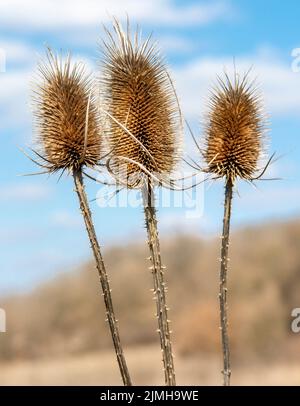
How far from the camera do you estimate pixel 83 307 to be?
70.8 feet

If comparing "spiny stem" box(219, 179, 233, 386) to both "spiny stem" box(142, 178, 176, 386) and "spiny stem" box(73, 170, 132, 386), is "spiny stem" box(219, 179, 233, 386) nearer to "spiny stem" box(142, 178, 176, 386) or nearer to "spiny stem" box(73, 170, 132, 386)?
"spiny stem" box(142, 178, 176, 386)

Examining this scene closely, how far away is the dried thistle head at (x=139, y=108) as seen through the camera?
6.73 meters

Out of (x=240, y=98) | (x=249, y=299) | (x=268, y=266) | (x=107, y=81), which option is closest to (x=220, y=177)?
(x=240, y=98)

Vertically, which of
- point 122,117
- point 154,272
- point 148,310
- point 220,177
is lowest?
point 148,310

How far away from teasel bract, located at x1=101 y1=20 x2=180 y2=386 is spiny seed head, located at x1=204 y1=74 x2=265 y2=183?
32 centimetres

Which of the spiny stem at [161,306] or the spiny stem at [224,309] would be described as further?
the spiny stem at [224,309]

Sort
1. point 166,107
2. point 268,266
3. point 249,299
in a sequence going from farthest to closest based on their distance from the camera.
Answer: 1. point 268,266
2. point 249,299
3. point 166,107

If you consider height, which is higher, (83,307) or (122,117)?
(122,117)

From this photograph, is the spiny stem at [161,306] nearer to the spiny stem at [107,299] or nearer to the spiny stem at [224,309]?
the spiny stem at [107,299]

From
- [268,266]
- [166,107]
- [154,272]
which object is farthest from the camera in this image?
[268,266]

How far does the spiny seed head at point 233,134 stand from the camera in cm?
688

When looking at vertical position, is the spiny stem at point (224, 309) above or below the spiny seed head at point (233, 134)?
below
